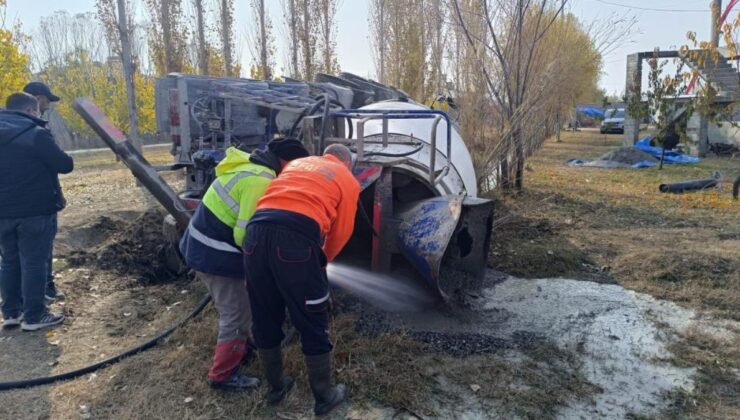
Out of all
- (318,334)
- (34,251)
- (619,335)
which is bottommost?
(619,335)

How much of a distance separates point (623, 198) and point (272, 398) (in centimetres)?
836

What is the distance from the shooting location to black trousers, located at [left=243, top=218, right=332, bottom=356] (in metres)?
2.65

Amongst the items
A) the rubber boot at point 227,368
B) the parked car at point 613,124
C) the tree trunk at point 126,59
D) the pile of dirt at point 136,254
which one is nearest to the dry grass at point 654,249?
the rubber boot at point 227,368

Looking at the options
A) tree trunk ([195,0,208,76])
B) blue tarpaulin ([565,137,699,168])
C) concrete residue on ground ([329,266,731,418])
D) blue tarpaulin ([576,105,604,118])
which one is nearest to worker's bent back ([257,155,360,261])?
concrete residue on ground ([329,266,731,418])

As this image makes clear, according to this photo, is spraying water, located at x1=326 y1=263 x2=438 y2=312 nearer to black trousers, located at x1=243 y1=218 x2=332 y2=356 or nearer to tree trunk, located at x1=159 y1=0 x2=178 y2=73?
black trousers, located at x1=243 y1=218 x2=332 y2=356

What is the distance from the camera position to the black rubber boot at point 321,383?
A: 2.87 m

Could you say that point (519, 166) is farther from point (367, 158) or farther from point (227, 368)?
point (227, 368)

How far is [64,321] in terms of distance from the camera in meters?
4.19

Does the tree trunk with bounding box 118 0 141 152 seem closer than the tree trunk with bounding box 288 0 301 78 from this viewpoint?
Yes

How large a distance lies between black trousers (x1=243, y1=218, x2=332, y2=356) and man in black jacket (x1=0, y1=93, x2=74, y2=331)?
2182mm

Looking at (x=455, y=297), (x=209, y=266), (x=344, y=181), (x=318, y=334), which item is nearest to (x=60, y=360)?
(x=209, y=266)

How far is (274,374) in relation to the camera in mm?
3004

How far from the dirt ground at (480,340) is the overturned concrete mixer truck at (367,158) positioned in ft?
1.78

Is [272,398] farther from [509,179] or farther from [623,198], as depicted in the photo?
[623,198]
